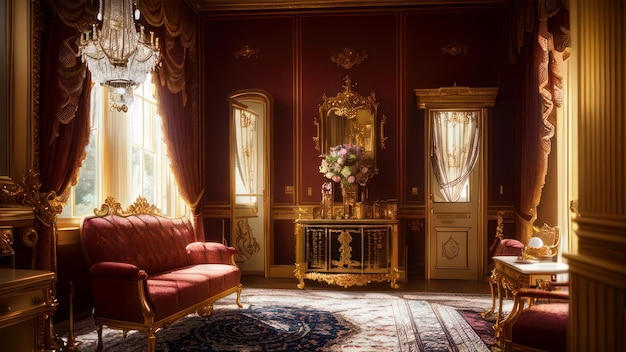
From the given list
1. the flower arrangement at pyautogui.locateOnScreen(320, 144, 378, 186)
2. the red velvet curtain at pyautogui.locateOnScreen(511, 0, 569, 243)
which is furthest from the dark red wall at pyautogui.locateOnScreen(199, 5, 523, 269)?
the red velvet curtain at pyautogui.locateOnScreen(511, 0, 569, 243)

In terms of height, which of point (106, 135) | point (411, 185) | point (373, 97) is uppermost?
point (373, 97)

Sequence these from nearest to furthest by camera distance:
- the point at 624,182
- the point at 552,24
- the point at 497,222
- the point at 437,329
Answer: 1. the point at 624,182
2. the point at 437,329
3. the point at 552,24
4. the point at 497,222

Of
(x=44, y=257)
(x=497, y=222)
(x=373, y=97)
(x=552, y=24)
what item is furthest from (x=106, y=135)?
(x=497, y=222)

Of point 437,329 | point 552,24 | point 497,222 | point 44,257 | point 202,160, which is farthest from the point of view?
point 202,160

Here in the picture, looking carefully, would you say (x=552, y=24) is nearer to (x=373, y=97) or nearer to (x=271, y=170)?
(x=373, y=97)

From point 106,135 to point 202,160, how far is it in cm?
237

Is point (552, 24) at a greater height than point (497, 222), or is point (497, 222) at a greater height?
point (552, 24)

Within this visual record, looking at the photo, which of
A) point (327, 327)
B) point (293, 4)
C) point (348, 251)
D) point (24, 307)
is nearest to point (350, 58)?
point (293, 4)

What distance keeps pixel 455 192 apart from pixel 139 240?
14.3 ft

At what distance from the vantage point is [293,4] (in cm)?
730

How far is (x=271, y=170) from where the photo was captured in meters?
7.35

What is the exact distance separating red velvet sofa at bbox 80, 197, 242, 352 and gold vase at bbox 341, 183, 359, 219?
1872 millimetres

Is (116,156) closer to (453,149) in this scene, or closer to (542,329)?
(542,329)

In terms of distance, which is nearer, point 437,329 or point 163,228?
point 437,329
